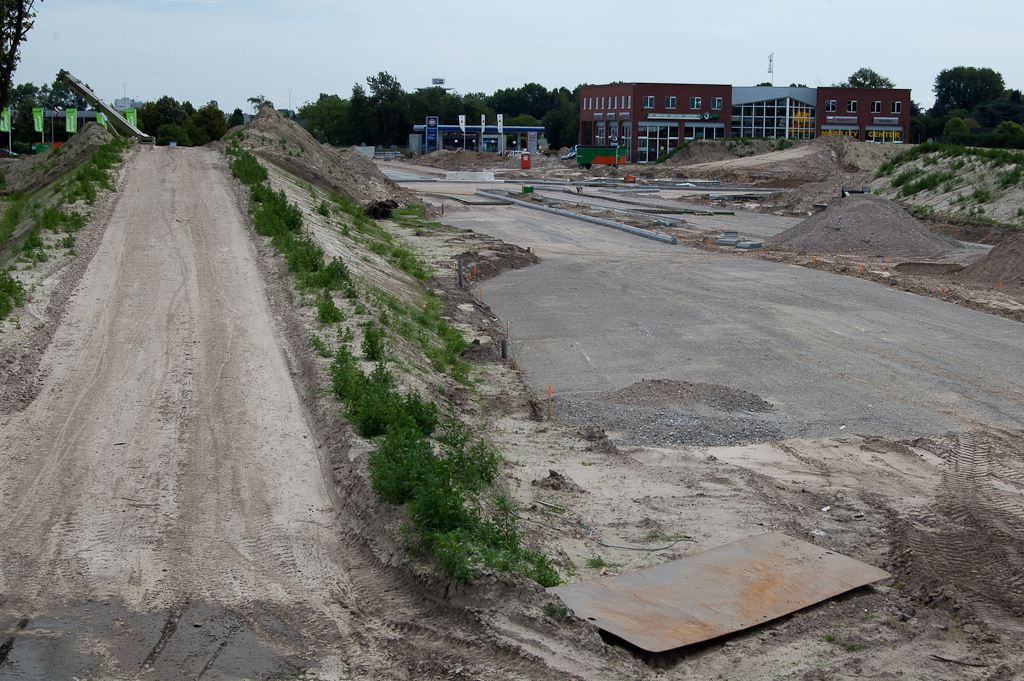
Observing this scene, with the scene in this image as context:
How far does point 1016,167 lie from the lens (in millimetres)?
43375

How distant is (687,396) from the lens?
15.6m

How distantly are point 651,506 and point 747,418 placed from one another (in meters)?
4.45

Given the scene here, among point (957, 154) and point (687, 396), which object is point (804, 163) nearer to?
point (957, 154)

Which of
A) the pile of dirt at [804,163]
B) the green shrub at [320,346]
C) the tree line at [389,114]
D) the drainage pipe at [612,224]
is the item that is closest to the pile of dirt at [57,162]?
the drainage pipe at [612,224]

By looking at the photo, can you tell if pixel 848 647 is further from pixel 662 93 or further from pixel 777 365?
pixel 662 93

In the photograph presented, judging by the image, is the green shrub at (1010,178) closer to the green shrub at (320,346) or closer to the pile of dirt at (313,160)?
the pile of dirt at (313,160)

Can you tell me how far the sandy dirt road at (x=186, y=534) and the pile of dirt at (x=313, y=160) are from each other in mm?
23693

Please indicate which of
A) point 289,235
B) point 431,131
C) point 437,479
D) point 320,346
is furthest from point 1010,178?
point 431,131

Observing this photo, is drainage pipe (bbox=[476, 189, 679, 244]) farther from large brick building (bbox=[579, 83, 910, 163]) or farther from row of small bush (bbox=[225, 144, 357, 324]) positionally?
large brick building (bbox=[579, 83, 910, 163])

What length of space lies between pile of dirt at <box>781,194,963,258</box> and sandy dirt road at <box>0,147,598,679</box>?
2762 cm

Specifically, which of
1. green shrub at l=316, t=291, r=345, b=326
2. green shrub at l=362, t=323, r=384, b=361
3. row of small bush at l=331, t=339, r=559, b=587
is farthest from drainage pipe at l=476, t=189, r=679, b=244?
row of small bush at l=331, t=339, r=559, b=587

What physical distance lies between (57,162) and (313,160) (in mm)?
11148

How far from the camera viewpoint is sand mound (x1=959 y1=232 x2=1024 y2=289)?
27.3 m

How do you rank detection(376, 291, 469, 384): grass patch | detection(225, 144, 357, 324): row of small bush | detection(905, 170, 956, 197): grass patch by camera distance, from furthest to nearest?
1. detection(905, 170, 956, 197): grass patch
2. detection(225, 144, 357, 324): row of small bush
3. detection(376, 291, 469, 384): grass patch
